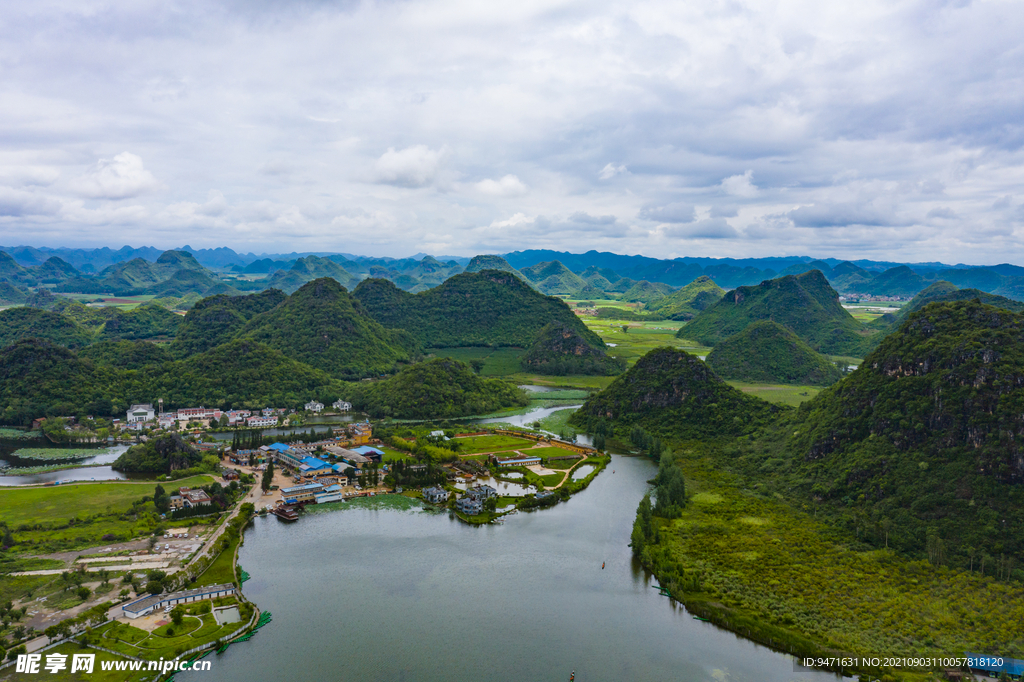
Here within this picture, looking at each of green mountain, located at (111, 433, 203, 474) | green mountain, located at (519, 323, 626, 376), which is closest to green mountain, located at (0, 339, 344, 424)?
green mountain, located at (111, 433, 203, 474)

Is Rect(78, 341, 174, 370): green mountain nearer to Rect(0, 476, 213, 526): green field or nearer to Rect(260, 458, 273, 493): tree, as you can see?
Rect(0, 476, 213, 526): green field

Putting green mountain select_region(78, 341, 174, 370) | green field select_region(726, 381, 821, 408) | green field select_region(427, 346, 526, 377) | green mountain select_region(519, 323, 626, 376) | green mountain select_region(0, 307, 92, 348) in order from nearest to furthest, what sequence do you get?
1. green field select_region(726, 381, 821, 408)
2. green mountain select_region(78, 341, 174, 370)
3. green field select_region(427, 346, 526, 377)
4. green mountain select_region(0, 307, 92, 348)
5. green mountain select_region(519, 323, 626, 376)

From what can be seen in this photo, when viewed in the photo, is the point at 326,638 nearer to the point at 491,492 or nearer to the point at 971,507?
the point at 491,492

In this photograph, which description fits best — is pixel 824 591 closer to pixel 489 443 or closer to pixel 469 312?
pixel 489 443

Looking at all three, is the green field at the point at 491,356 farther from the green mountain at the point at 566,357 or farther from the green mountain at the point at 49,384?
the green mountain at the point at 49,384

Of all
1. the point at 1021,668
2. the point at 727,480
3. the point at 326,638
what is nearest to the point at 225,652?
the point at 326,638

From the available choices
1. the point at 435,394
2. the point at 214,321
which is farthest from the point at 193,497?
the point at 214,321
